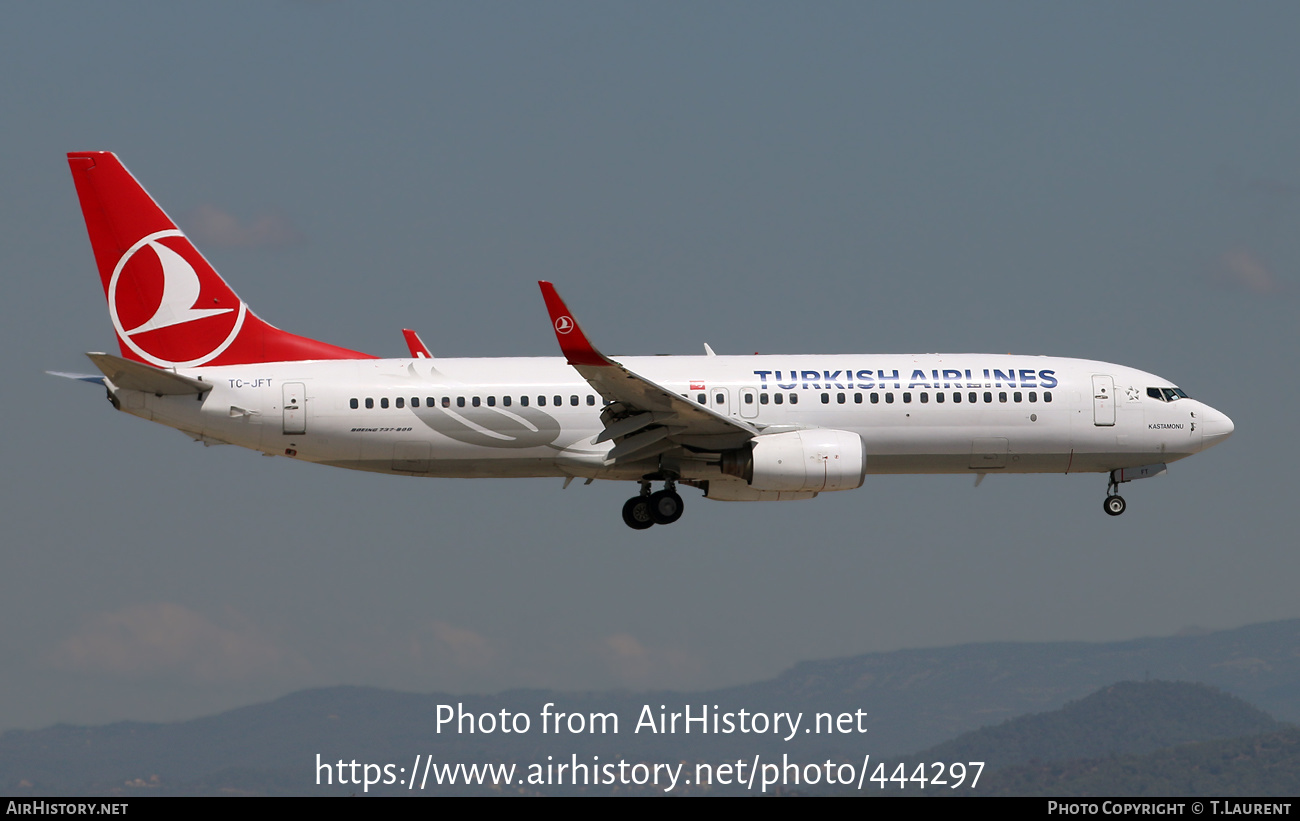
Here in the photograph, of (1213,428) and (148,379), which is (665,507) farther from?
(1213,428)

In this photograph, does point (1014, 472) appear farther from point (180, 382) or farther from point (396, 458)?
point (180, 382)

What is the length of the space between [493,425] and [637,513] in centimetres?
499

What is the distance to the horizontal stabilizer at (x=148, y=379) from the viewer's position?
41.3 metres

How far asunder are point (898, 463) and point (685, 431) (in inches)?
247

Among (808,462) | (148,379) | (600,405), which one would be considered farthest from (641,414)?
(148,379)

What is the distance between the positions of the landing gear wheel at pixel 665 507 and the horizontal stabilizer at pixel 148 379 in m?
12.8

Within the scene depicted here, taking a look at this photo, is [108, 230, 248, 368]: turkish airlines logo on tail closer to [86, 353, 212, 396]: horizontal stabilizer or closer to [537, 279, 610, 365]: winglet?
[86, 353, 212, 396]: horizontal stabilizer

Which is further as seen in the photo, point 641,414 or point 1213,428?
point 1213,428

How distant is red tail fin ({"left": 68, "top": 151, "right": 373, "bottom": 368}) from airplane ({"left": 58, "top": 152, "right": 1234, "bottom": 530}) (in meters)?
0.05

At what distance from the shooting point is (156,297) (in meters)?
45.5

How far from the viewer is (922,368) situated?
44.5m

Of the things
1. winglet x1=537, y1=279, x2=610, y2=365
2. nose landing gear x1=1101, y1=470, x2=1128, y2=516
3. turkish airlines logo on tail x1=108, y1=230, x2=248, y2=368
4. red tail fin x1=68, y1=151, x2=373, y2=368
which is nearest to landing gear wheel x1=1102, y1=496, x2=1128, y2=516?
nose landing gear x1=1101, y1=470, x2=1128, y2=516
